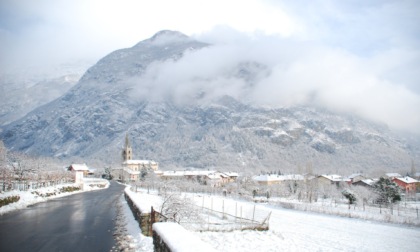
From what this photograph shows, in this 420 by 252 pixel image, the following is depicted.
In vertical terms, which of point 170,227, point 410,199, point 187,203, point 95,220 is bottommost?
point 410,199

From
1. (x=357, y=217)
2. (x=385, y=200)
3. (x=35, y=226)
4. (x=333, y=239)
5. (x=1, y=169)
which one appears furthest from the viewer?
(x=385, y=200)

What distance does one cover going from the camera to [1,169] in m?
54.7

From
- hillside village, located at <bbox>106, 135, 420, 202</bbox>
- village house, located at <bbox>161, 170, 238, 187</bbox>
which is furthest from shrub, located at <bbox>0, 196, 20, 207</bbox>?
village house, located at <bbox>161, 170, 238, 187</bbox>

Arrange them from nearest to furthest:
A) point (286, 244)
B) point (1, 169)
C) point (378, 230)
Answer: point (286, 244) → point (378, 230) → point (1, 169)

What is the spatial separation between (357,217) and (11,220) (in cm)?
4335

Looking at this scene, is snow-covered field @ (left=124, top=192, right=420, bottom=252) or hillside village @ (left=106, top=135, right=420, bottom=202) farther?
hillside village @ (left=106, top=135, right=420, bottom=202)

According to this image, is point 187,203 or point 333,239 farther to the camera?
point 333,239

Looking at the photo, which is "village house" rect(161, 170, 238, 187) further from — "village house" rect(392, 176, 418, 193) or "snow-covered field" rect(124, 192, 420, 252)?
"snow-covered field" rect(124, 192, 420, 252)

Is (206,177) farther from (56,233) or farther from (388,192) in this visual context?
(56,233)

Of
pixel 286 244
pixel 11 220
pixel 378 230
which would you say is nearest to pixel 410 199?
pixel 378 230

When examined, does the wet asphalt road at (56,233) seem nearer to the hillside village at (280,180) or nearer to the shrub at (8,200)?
the shrub at (8,200)

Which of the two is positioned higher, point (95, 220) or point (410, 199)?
point (95, 220)

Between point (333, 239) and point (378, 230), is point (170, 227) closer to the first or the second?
point (333, 239)

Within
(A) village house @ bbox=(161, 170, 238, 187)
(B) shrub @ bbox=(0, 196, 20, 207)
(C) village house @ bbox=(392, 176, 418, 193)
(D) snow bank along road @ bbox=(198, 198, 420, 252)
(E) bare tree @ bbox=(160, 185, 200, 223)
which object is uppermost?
(E) bare tree @ bbox=(160, 185, 200, 223)
